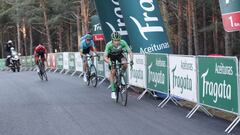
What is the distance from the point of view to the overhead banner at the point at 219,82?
27.3ft

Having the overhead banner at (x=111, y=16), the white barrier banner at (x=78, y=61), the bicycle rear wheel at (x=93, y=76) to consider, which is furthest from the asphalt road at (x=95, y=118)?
the white barrier banner at (x=78, y=61)

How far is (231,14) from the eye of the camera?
633 cm

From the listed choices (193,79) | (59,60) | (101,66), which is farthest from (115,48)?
(59,60)

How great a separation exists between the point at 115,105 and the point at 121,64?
1.08 meters

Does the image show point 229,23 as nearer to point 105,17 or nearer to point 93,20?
point 105,17

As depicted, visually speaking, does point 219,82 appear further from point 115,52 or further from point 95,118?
point 115,52

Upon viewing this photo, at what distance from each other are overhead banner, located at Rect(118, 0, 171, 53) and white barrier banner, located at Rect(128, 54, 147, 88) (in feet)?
2.80

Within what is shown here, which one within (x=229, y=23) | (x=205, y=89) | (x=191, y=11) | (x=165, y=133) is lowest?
(x=165, y=133)

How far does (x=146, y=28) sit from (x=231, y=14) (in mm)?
8705

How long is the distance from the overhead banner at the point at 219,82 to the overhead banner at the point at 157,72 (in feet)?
6.95

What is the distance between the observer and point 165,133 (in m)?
8.08

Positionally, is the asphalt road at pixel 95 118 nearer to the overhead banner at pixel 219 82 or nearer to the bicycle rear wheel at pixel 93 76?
the overhead banner at pixel 219 82

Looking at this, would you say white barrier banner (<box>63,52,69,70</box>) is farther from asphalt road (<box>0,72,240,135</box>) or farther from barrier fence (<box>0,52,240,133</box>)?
asphalt road (<box>0,72,240,135</box>)

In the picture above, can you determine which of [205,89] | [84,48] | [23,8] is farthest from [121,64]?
[23,8]
